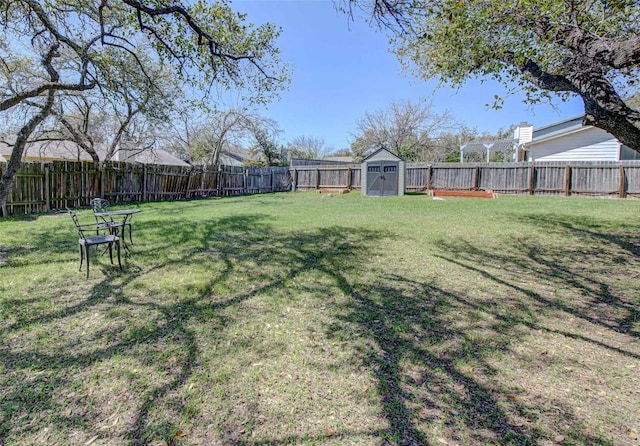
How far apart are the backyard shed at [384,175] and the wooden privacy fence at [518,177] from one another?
1582mm

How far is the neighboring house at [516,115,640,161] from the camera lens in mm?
15875

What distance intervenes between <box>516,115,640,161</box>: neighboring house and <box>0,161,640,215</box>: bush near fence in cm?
273

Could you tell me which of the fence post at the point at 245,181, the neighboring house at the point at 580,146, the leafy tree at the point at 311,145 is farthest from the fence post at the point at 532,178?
the leafy tree at the point at 311,145

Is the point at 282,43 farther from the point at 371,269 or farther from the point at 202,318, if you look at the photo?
the point at 202,318

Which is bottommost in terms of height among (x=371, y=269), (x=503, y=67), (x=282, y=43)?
(x=371, y=269)

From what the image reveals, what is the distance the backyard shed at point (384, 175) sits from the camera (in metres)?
16.4

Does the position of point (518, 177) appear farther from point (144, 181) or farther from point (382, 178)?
point (144, 181)

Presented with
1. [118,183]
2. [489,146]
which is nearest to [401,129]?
[489,146]

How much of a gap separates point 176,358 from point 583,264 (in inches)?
229

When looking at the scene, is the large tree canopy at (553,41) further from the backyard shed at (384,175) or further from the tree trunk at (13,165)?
the backyard shed at (384,175)

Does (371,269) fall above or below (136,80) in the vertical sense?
below

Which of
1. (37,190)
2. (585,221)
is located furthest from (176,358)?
(37,190)

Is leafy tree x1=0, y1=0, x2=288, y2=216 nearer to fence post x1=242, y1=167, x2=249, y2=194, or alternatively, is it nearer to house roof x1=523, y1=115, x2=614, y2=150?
fence post x1=242, y1=167, x2=249, y2=194

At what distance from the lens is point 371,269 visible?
5.02 m
